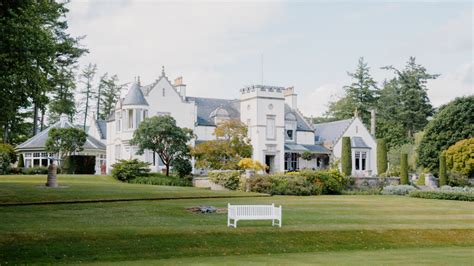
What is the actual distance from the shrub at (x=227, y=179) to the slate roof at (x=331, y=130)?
73.8 ft

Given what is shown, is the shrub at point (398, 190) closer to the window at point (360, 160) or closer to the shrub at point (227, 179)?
the shrub at point (227, 179)

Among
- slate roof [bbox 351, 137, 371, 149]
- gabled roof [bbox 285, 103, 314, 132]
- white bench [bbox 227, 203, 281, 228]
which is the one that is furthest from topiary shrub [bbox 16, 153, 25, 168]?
white bench [bbox 227, 203, 281, 228]

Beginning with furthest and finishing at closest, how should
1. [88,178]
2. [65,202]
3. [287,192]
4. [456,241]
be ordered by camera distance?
[88,178], [287,192], [65,202], [456,241]

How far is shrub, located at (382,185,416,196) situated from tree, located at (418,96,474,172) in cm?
1352

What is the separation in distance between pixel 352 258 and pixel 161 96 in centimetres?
3852

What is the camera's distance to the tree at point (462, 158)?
160ft

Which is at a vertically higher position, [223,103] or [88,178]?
[223,103]

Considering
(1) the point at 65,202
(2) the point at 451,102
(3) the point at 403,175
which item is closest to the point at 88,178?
(1) the point at 65,202

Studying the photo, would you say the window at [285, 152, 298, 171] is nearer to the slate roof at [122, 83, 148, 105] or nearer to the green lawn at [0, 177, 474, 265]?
the slate roof at [122, 83, 148, 105]

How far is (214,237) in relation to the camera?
1953 centimetres

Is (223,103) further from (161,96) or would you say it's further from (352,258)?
(352,258)

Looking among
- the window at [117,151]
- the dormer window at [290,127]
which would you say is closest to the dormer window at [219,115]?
the dormer window at [290,127]

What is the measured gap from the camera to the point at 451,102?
5750 cm

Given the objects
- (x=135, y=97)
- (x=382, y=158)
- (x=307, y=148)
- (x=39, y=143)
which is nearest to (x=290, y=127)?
(x=307, y=148)
